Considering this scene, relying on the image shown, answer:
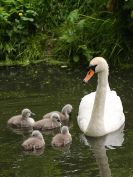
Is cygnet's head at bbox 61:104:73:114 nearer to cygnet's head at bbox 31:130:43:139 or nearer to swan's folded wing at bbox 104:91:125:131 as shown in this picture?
swan's folded wing at bbox 104:91:125:131

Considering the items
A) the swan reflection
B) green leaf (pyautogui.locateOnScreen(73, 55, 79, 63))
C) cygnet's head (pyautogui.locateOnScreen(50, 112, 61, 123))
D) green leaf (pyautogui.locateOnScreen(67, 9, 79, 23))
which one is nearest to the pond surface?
the swan reflection

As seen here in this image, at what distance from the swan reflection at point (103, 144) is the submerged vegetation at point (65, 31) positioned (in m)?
3.98

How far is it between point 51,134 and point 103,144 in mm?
886

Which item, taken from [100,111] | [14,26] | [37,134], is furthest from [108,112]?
[14,26]

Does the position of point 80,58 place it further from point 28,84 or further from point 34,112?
point 34,112

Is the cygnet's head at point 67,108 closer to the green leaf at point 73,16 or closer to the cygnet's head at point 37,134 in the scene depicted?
the cygnet's head at point 37,134

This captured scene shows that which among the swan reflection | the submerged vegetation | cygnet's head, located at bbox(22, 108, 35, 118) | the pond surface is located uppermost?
the submerged vegetation

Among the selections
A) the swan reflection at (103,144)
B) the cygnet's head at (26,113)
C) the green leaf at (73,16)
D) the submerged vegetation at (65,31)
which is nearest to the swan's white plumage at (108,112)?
the swan reflection at (103,144)

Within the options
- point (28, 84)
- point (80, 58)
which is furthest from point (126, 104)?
point (80, 58)

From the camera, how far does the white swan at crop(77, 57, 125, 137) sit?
10.9 m

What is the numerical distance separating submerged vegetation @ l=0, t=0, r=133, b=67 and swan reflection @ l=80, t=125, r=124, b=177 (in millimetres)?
3978

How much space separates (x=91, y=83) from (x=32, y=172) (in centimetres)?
450

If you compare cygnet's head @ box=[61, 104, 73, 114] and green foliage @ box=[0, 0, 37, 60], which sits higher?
green foliage @ box=[0, 0, 37, 60]

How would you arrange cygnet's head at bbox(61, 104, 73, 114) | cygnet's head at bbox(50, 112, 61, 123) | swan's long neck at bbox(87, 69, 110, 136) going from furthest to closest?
cygnet's head at bbox(61, 104, 73, 114) → cygnet's head at bbox(50, 112, 61, 123) → swan's long neck at bbox(87, 69, 110, 136)
